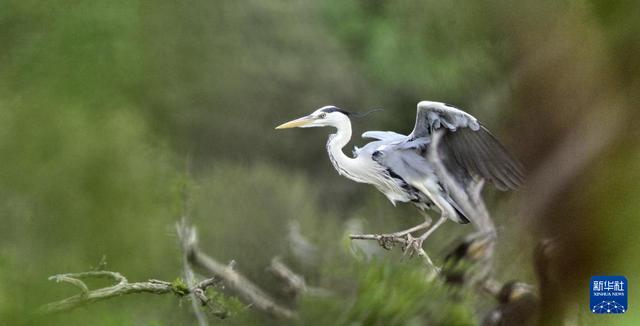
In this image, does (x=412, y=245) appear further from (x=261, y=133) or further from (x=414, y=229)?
(x=261, y=133)

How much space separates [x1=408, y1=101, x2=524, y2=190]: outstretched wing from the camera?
168cm

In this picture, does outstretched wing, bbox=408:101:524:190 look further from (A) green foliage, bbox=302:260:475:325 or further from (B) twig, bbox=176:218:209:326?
(B) twig, bbox=176:218:209:326

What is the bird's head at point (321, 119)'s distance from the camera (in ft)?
5.44

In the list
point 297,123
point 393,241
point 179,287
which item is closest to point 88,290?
point 179,287

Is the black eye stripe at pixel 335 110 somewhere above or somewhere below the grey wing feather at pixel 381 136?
above

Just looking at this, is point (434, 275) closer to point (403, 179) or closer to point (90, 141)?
point (403, 179)

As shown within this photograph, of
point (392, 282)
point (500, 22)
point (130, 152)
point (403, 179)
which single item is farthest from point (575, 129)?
point (130, 152)

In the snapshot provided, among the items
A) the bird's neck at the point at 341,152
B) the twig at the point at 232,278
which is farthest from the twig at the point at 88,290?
the bird's neck at the point at 341,152

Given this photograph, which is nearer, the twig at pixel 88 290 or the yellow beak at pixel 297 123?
the twig at pixel 88 290

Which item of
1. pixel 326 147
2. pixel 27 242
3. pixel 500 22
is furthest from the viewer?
pixel 500 22

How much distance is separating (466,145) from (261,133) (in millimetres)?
478

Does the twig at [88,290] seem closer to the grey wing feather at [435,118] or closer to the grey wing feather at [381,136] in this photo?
the grey wing feather at [381,136]

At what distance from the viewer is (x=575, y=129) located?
1.85 m

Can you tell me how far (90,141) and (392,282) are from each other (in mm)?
747
